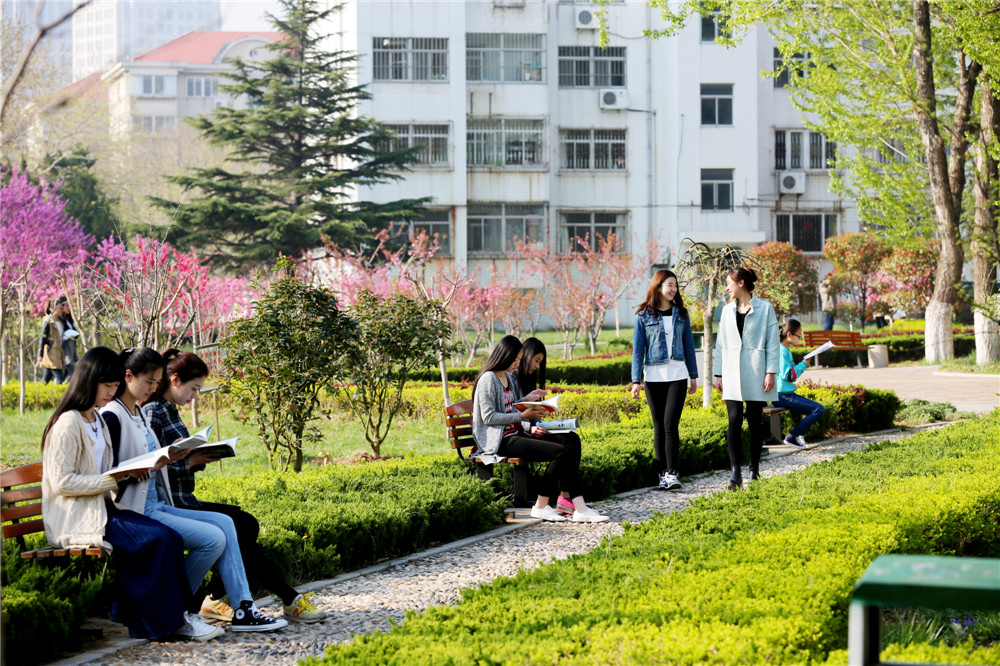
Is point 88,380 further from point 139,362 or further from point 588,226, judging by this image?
point 588,226

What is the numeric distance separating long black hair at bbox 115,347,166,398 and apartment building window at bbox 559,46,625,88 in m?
30.1

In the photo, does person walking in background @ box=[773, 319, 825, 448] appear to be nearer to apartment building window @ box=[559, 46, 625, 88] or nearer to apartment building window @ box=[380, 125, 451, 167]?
apartment building window @ box=[380, 125, 451, 167]

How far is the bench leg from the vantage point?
2.46m

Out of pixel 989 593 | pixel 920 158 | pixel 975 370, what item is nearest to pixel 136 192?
pixel 920 158

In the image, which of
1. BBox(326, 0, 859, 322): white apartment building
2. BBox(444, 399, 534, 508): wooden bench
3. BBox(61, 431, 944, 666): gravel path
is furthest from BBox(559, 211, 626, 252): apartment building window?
BBox(444, 399, 534, 508): wooden bench

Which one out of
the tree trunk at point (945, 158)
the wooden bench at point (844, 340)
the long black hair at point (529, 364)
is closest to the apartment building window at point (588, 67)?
the wooden bench at point (844, 340)

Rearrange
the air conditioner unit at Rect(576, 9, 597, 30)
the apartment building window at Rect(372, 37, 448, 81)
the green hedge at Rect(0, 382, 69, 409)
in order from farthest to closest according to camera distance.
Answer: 1. the air conditioner unit at Rect(576, 9, 597, 30)
2. the apartment building window at Rect(372, 37, 448, 81)
3. the green hedge at Rect(0, 382, 69, 409)

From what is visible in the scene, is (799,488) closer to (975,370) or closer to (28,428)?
(28,428)

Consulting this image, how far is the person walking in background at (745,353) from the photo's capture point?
7.77 meters

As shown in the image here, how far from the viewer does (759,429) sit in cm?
805

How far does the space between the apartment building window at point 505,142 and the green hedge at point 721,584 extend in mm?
26982

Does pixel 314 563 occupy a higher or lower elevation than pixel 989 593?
lower

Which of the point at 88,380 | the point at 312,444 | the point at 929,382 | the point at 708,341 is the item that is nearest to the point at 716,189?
the point at 929,382

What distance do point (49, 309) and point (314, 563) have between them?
521 inches
